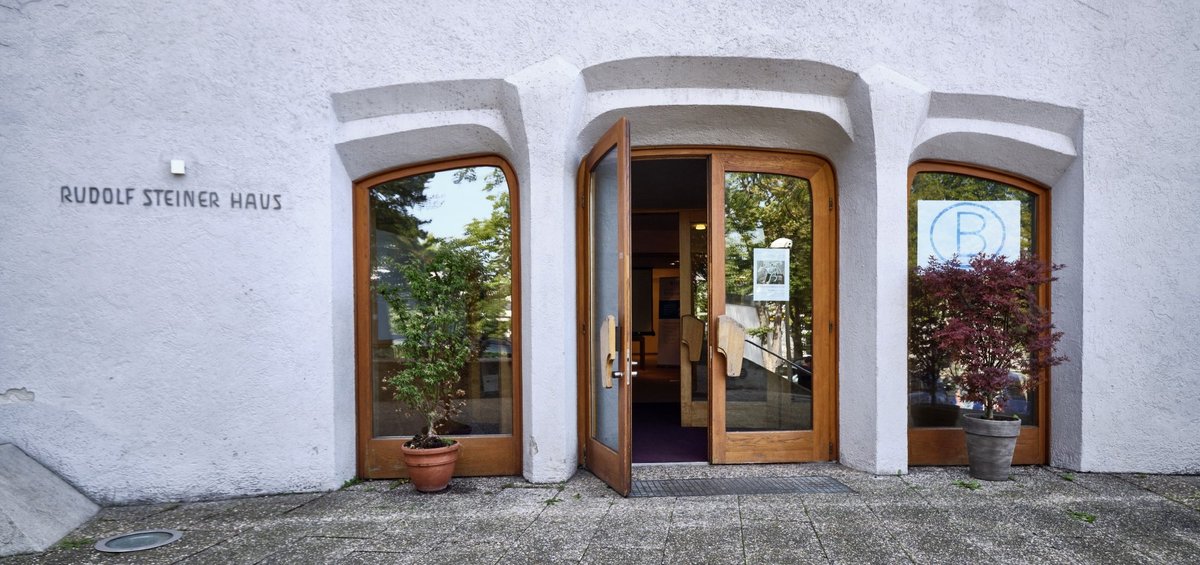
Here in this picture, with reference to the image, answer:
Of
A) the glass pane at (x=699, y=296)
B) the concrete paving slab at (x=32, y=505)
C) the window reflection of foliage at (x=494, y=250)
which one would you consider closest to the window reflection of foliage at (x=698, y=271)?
the glass pane at (x=699, y=296)

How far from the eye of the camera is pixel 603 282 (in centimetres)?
475

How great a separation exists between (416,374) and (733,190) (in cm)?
292

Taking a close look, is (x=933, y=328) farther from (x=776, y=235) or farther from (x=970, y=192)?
(x=776, y=235)

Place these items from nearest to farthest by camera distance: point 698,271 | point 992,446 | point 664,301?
1. point 992,446
2. point 698,271
3. point 664,301

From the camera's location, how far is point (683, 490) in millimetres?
4383

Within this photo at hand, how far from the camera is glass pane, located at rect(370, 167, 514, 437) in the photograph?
493 centimetres

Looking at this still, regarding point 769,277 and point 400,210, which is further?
point 769,277

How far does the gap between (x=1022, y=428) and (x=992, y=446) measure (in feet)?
2.54

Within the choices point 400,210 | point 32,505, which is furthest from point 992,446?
point 32,505

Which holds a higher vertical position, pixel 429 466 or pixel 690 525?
pixel 429 466

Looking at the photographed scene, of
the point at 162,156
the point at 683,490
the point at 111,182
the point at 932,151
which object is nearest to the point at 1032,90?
the point at 932,151

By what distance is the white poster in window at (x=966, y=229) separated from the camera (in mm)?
5102

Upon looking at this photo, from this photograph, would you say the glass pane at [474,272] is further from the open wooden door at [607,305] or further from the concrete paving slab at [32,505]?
the concrete paving slab at [32,505]

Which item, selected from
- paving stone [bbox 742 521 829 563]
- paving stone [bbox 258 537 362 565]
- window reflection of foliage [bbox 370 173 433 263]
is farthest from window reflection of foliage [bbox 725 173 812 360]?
paving stone [bbox 258 537 362 565]
